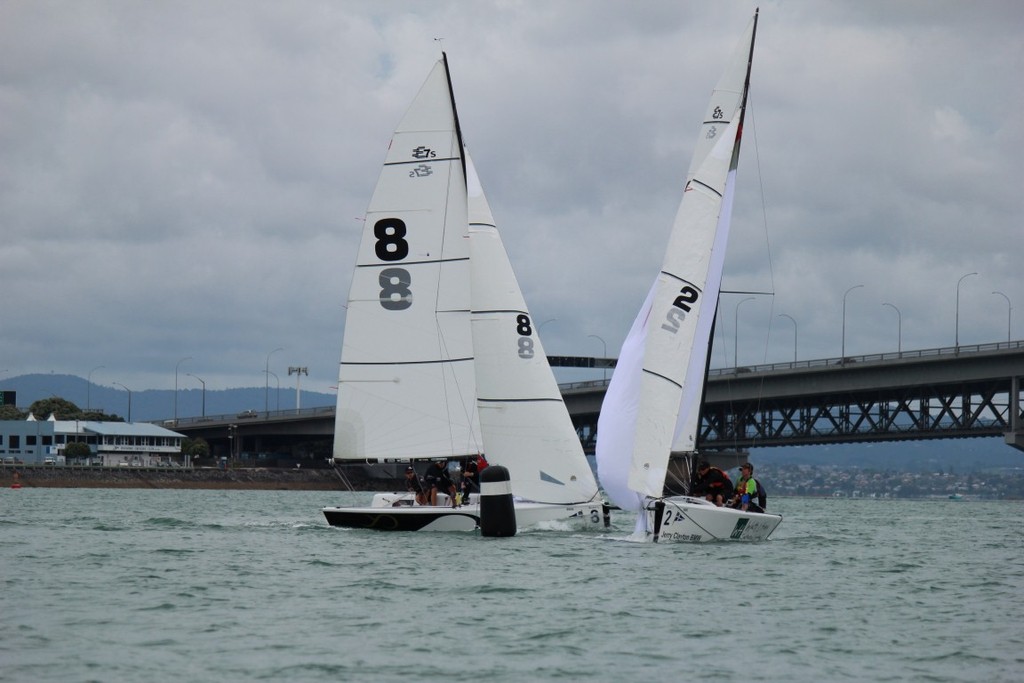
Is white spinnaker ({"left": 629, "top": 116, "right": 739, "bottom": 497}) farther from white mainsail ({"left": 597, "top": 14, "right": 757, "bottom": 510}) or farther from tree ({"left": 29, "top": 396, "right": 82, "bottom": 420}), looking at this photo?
tree ({"left": 29, "top": 396, "right": 82, "bottom": 420})

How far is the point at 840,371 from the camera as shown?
10619 cm

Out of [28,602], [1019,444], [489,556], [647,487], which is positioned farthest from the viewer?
[1019,444]

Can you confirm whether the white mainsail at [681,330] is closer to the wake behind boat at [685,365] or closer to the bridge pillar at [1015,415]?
the wake behind boat at [685,365]

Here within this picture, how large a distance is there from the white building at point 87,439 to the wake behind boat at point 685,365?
378 feet

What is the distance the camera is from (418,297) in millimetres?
38219

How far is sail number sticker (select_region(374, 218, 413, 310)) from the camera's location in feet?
125

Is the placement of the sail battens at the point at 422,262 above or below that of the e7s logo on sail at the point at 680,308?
above

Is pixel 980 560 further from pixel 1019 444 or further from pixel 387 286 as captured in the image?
pixel 1019 444

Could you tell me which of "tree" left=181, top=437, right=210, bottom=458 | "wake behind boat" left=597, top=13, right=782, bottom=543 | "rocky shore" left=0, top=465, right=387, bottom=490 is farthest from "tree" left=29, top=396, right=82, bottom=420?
"wake behind boat" left=597, top=13, right=782, bottom=543

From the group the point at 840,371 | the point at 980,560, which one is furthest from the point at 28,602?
the point at 840,371

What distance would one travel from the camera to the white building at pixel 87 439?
14562 cm

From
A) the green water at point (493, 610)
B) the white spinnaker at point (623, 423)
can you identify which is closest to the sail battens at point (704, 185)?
the white spinnaker at point (623, 423)

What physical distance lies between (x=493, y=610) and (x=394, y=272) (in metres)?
16.7

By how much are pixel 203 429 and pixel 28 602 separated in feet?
435
